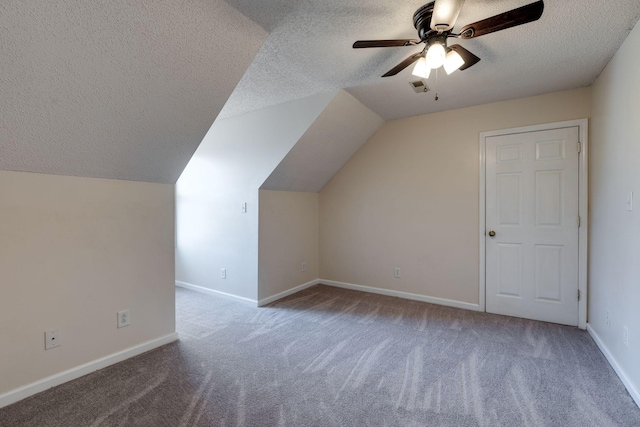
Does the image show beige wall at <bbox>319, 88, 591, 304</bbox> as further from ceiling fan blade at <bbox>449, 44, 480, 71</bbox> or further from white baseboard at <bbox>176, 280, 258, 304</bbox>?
ceiling fan blade at <bbox>449, 44, 480, 71</bbox>

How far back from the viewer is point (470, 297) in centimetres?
340

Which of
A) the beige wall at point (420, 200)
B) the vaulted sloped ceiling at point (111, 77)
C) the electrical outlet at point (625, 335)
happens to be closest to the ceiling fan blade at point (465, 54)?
the vaulted sloped ceiling at point (111, 77)

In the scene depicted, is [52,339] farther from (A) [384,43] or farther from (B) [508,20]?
(B) [508,20]

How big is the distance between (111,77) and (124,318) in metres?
1.74

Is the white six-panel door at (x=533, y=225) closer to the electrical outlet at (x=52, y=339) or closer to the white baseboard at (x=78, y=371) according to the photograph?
the white baseboard at (x=78, y=371)

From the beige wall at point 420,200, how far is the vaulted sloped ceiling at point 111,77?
2.36 meters

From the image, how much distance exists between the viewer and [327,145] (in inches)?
142

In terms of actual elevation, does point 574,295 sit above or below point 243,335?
above

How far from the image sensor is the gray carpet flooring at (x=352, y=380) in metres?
1.65

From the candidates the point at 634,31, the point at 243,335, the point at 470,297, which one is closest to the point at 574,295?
the point at 470,297

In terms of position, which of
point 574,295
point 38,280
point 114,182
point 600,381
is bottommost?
point 600,381

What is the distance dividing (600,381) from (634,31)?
90.7 inches

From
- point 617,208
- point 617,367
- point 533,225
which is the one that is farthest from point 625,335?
point 533,225

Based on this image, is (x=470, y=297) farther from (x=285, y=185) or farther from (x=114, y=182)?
(x=114, y=182)
